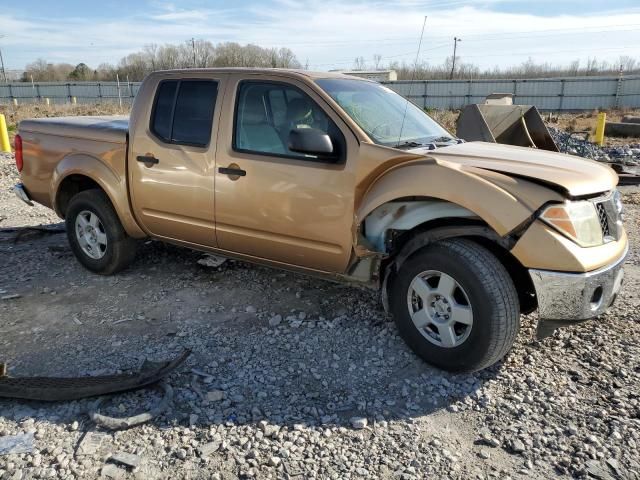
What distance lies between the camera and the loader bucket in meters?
8.34

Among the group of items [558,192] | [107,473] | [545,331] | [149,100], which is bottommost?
[107,473]

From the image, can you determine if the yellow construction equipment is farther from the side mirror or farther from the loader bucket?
the side mirror

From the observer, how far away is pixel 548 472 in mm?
2645

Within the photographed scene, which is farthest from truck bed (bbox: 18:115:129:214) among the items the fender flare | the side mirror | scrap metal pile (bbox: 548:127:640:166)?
scrap metal pile (bbox: 548:127:640:166)

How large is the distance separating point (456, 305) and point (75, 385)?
7.98 ft

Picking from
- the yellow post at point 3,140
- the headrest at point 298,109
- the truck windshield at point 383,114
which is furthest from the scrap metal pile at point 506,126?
the yellow post at point 3,140

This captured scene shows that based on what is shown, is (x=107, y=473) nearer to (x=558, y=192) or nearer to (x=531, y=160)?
(x=558, y=192)

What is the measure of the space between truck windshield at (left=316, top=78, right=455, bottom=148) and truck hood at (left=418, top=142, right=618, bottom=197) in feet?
0.99

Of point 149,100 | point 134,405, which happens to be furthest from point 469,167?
point 149,100

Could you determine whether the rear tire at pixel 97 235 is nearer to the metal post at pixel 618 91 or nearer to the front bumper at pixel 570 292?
the front bumper at pixel 570 292

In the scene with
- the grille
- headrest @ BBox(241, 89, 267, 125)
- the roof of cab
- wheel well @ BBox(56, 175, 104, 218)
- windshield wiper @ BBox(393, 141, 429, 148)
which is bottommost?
wheel well @ BBox(56, 175, 104, 218)

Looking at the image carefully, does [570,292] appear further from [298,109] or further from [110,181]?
[110,181]

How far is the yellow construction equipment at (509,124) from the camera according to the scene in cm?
834

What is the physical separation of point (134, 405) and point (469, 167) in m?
2.50
